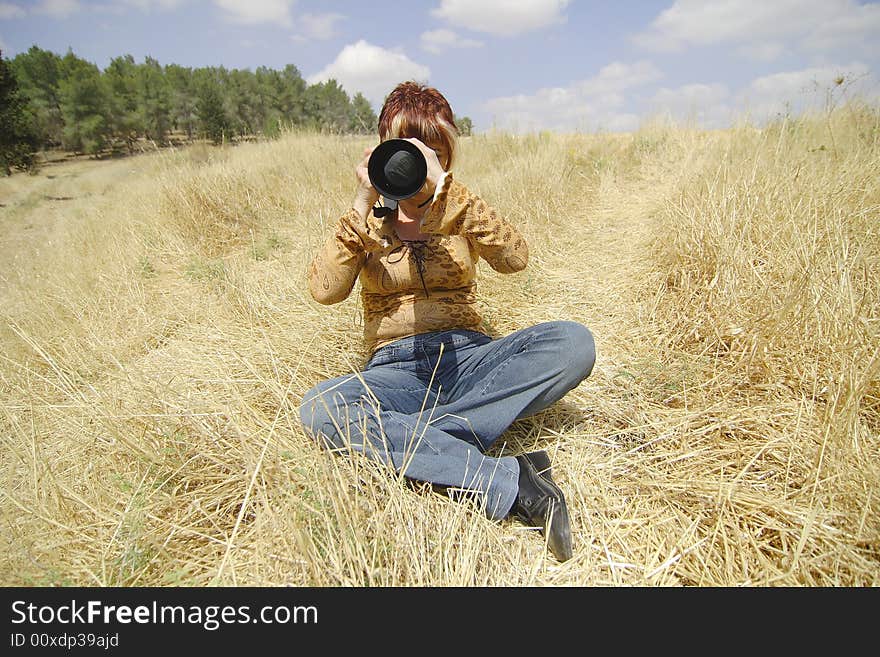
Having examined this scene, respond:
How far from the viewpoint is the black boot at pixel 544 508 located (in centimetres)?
101

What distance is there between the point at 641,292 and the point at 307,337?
5.74 feet

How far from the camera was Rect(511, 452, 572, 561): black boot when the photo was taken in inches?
39.7

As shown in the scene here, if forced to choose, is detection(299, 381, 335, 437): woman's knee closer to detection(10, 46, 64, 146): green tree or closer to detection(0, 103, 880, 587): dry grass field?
detection(0, 103, 880, 587): dry grass field

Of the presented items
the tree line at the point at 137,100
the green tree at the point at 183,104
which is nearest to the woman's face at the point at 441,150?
the tree line at the point at 137,100

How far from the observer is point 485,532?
3.35 ft

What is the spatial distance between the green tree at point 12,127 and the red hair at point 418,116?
1574 centimetres

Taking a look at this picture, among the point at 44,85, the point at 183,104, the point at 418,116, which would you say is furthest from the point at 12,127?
the point at 44,85

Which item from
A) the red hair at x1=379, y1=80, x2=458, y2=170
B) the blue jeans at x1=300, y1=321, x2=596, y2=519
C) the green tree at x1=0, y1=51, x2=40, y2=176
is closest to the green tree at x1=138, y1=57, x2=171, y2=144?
Answer: the green tree at x1=0, y1=51, x2=40, y2=176

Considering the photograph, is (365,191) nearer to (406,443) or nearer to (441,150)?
(441,150)

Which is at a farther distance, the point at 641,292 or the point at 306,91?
the point at 306,91
